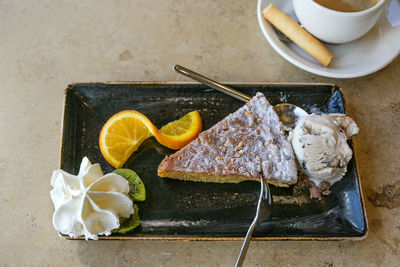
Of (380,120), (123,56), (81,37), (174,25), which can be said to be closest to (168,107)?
(123,56)

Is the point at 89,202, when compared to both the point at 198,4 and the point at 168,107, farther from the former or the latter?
the point at 198,4

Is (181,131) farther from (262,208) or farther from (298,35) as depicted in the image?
(298,35)

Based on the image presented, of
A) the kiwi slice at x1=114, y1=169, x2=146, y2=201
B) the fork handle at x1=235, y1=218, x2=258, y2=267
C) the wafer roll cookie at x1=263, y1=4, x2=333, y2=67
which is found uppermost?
the wafer roll cookie at x1=263, y1=4, x2=333, y2=67

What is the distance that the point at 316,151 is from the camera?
1.43 m

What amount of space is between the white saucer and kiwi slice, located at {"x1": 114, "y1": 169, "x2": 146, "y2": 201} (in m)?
0.86

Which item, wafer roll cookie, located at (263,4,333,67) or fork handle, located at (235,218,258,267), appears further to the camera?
wafer roll cookie, located at (263,4,333,67)

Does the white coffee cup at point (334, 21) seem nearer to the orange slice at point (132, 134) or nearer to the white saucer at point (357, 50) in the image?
the white saucer at point (357, 50)

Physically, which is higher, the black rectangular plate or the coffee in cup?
the coffee in cup

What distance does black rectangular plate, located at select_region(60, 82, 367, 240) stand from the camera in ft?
4.55

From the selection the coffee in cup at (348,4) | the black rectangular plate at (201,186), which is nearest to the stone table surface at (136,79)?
the black rectangular plate at (201,186)

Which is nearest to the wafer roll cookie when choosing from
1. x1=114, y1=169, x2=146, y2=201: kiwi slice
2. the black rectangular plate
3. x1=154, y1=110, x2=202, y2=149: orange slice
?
the black rectangular plate

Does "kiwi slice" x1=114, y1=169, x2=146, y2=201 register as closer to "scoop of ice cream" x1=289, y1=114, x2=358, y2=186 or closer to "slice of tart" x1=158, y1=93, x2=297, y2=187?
"slice of tart" x1=158, y1=93, x2=297, y2=187

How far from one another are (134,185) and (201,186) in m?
0.27

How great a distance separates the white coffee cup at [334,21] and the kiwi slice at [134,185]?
1.02 m
